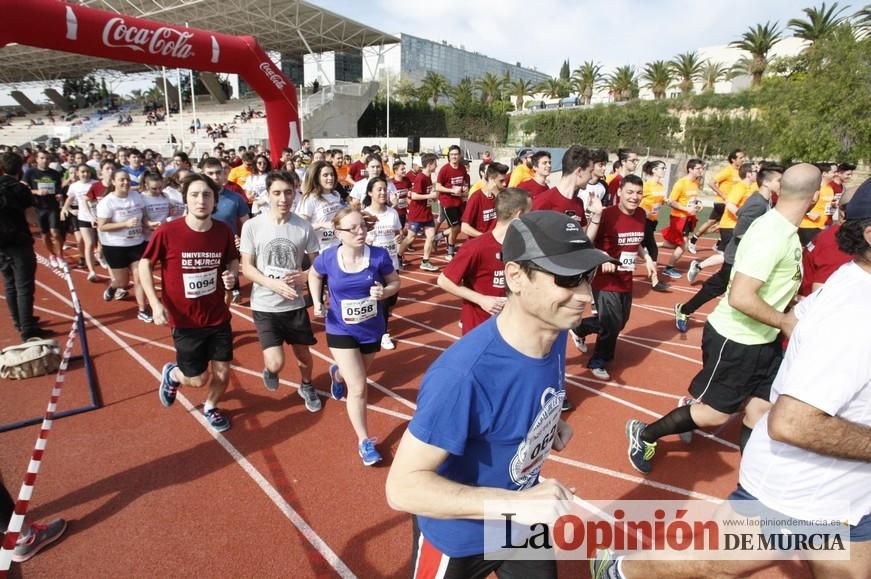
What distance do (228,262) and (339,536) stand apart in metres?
2.50

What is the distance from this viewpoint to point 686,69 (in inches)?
1864

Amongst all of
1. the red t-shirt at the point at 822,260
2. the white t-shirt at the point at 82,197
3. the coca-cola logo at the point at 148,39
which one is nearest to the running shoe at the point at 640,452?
the red t-shirt at the point at 822,260

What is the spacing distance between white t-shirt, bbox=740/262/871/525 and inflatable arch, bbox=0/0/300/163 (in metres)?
11.3

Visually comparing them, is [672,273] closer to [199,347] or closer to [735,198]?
[735,198]

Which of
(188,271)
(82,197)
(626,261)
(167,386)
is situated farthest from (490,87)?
(167,386)

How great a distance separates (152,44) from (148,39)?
13cm

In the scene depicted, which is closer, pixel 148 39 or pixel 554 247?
pixel 554 247

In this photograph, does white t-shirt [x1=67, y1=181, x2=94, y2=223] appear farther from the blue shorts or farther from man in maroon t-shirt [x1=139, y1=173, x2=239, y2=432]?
the blue shorts

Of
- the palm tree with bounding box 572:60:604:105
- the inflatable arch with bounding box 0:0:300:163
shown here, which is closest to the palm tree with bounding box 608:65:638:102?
the palm tree with bounding box 572:60:604:105

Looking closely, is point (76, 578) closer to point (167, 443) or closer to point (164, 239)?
point (167, 443)

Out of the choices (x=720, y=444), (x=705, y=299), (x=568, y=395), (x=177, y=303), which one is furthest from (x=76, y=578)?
(x=705, y=299)

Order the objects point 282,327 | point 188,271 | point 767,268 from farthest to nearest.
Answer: point 282,327 → point 188,271 → point 767,268

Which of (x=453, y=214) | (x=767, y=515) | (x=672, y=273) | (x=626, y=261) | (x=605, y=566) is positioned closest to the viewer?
(x=767, y=515)

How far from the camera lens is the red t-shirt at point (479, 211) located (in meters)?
6.95
